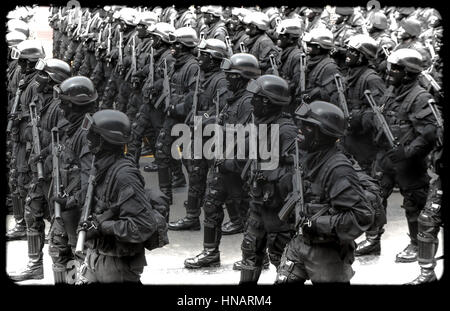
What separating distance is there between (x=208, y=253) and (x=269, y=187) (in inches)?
84.6

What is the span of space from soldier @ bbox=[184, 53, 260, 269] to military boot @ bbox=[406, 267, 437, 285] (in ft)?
7.90

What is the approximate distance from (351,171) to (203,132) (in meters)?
4.27

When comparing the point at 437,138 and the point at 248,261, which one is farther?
the point at 437,138

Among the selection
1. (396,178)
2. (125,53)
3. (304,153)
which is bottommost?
(396,178)

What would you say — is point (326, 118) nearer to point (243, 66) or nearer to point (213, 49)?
point (243, 66)

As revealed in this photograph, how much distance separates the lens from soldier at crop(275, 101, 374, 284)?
253 inches

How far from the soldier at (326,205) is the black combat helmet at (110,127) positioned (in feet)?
5.08

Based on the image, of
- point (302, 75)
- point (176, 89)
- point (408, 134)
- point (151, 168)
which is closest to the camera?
point (408, 134)

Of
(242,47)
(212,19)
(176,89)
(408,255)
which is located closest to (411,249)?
(408,255)

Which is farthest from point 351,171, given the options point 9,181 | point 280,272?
point 9,181

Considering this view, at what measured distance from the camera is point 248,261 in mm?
8227

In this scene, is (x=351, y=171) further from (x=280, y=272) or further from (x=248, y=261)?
(x=248, y=261)

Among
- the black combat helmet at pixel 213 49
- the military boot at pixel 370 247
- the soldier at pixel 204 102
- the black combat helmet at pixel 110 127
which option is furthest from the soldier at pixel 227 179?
the black combat helmet at pixel 110 127

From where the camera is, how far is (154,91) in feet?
39.2
